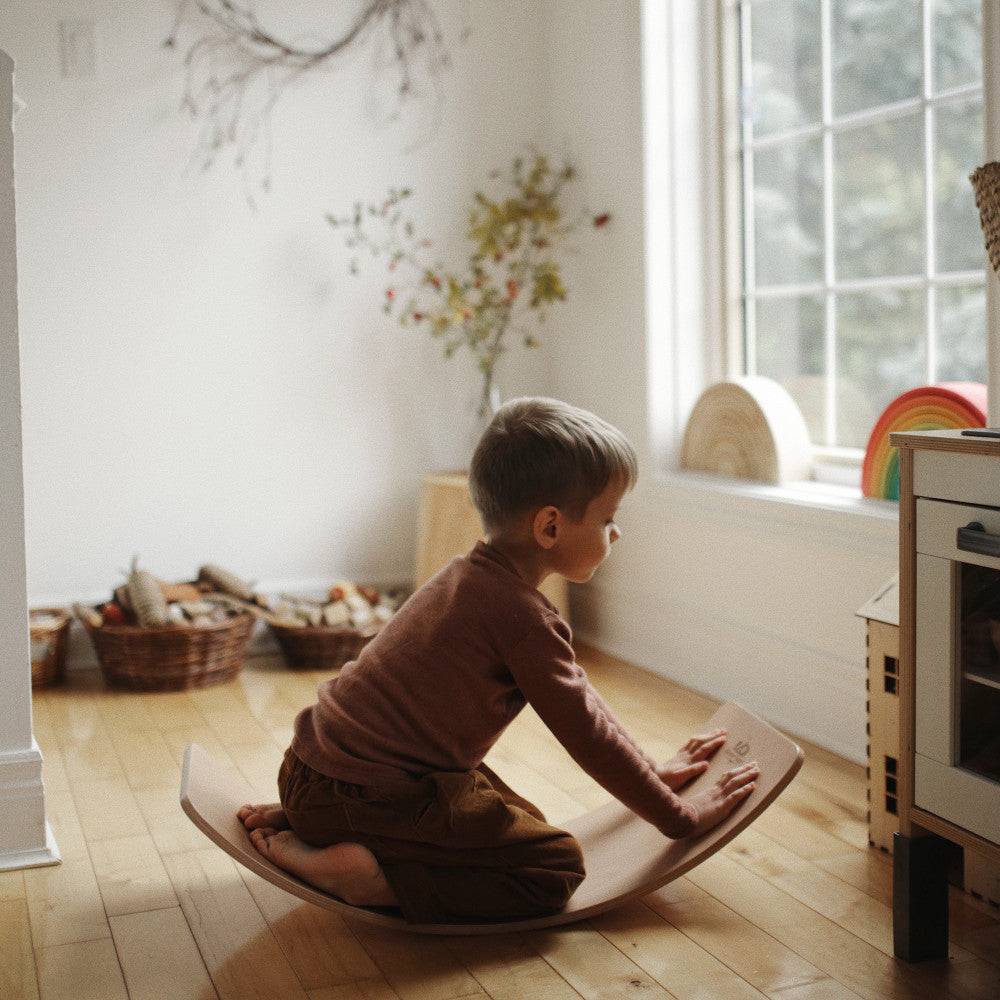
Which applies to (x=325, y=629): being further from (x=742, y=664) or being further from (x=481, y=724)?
(x=481, y=724)

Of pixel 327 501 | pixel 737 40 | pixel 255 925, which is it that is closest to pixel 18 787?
pixel 255 925

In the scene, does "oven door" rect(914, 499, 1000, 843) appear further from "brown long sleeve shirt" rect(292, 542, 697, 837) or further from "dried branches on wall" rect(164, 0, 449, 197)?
"dried branches on wall" rect(164, 0, 449, 197)

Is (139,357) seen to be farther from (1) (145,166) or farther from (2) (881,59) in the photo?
(2) (881,59)

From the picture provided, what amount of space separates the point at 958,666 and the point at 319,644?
2164 millimetres

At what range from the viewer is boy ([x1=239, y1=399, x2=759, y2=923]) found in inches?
69.9

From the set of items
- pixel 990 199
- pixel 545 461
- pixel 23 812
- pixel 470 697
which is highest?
pixel 990 199

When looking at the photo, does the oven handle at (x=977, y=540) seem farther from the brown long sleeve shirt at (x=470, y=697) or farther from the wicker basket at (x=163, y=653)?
the wicker basket at (x=163, y=653)

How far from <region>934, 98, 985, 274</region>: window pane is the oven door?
114cm

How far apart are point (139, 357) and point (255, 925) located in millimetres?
2137

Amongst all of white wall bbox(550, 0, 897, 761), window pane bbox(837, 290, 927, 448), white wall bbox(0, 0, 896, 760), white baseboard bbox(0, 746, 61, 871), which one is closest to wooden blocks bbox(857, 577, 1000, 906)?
white wall bbox(550, 0, 897, 761)

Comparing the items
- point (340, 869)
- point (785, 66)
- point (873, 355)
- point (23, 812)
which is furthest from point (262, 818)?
point (785, 66)

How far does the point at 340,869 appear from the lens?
5.80 ft

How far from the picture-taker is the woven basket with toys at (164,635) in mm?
3244

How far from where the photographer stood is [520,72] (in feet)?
12.8
